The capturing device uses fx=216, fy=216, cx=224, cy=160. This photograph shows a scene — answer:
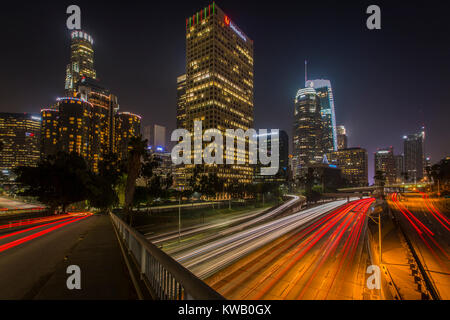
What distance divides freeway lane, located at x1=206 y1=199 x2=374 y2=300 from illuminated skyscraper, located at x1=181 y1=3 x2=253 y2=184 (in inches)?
4635

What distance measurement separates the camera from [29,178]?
38438mm

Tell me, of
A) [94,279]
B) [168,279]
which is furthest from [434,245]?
[94,279]

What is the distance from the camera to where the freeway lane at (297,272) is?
1545cm

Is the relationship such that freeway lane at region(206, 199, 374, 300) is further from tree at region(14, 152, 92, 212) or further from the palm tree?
tree at region(14, 152, 92, 212)

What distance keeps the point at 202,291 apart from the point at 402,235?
44763 mm

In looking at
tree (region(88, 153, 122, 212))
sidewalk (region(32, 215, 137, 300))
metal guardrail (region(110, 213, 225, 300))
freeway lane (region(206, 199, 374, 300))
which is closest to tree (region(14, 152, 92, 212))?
tree (region(88, 153, 122, 212))

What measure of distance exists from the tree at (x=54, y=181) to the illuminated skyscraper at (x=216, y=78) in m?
101

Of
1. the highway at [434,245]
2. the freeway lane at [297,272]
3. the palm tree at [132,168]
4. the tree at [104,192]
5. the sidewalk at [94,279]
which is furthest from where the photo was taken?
the tree at [104,192]

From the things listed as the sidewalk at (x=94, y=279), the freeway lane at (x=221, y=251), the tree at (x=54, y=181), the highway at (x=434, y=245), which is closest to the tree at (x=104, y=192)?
the tree at (x=54, y=181)

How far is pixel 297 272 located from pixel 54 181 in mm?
42950

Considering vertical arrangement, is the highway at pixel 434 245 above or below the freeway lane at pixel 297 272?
below

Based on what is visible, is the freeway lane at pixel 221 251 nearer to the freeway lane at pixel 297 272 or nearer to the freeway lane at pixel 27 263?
the freeway lane at pixel 297 272

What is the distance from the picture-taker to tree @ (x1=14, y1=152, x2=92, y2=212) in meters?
39.0
